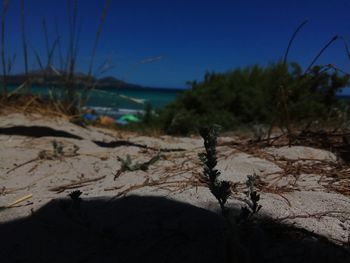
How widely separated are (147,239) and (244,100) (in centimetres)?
464

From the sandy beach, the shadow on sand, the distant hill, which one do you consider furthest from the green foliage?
the shadow on sand

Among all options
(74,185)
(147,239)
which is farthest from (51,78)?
(147,239)

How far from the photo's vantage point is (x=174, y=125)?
179 inches

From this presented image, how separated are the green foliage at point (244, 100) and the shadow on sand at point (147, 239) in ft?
10.5

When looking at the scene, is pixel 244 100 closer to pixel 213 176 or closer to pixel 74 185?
pixel 74 185

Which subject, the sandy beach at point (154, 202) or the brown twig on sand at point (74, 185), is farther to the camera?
the brown twig on sand at point (74, 185)

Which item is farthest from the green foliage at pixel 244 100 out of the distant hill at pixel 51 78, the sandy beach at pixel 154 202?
the sandy beach at pixel 154 202

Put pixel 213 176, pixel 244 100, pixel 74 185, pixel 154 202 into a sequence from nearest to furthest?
pixel 213 176, pixel 154 202, pixel 74 185, pixel 244 100

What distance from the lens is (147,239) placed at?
4.04ft

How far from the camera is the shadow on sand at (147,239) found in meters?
1.11

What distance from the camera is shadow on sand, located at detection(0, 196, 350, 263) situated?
1107mm

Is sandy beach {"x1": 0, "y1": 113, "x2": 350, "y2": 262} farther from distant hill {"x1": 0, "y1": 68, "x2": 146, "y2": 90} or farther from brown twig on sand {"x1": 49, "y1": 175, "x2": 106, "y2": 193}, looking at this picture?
distant hill {"x1": 0, "y1": 68, "x2": 146, "y2": 90}

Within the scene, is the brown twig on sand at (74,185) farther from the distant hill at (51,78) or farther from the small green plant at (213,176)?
the distant hill at (51,78)

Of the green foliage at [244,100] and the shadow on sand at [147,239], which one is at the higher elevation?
the green foliage at [244,100]
